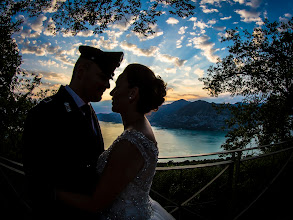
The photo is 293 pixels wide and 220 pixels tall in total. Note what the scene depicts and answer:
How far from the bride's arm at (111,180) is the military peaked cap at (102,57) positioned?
3.35 ft

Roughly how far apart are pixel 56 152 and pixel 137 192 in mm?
749

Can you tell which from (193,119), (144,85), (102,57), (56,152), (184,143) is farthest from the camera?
(193,119)

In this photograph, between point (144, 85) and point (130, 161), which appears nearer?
point (130, 161)

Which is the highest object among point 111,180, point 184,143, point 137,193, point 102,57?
point 102,57

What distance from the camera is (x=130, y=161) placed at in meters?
1.25

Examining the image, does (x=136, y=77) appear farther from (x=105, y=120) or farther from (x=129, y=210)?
(x=105, y=120)

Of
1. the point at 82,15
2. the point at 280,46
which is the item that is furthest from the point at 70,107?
the point at 280,46

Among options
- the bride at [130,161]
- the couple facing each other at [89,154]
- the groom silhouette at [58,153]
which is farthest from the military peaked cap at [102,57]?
the groom silhouette at [58,153]

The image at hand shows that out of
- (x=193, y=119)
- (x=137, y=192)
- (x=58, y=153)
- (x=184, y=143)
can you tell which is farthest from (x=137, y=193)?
(x=193, y=119)

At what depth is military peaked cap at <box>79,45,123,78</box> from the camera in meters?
1.93

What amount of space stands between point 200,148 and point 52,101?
75.8 metres

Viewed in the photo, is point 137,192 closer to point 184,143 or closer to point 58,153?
point 58,153

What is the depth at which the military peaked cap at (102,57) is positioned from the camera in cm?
193

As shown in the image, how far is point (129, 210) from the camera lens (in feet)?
4.92
